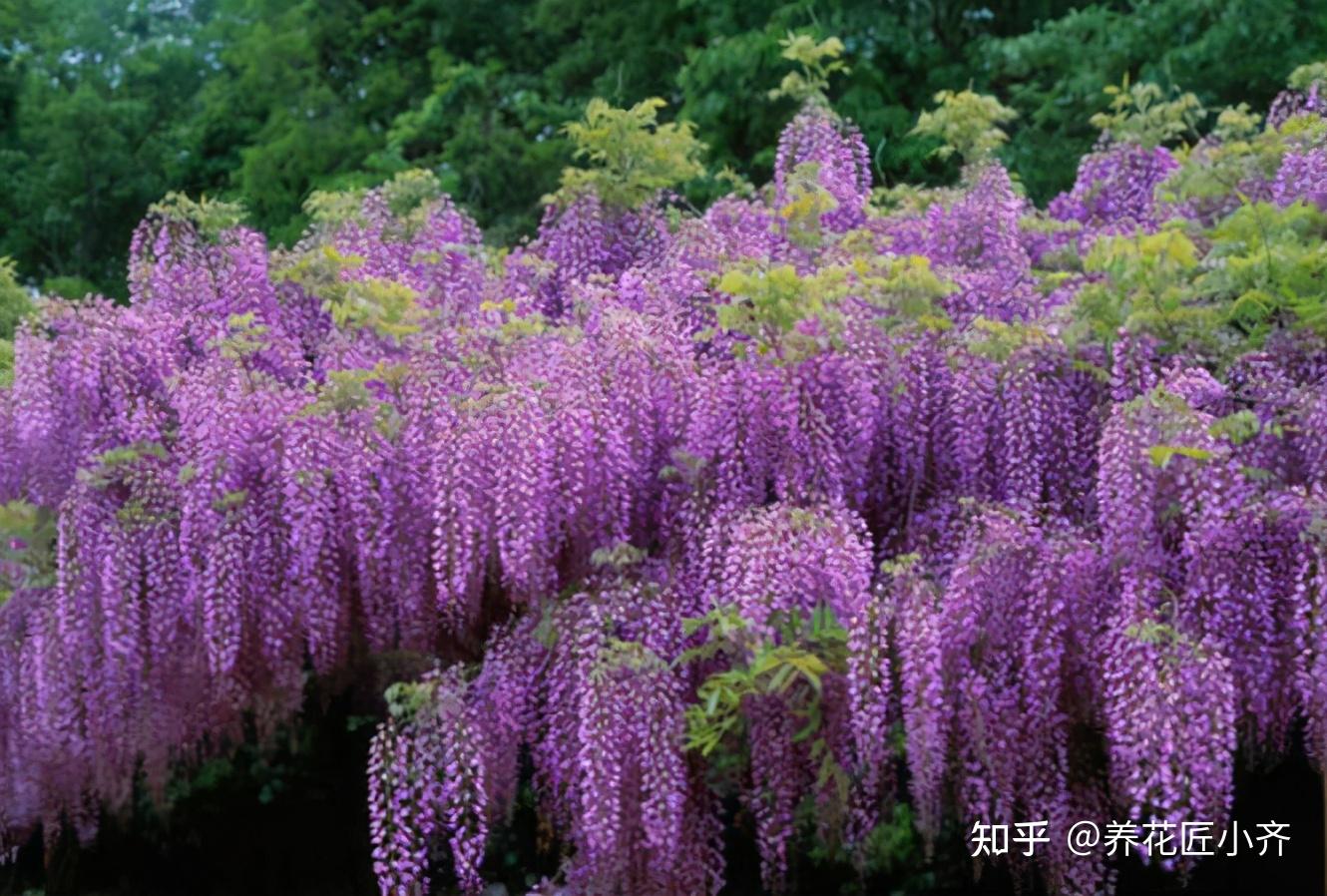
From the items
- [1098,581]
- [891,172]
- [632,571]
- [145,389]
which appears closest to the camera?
[1098,581]

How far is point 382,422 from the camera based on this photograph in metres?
6.06

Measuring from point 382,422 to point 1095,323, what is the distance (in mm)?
2486

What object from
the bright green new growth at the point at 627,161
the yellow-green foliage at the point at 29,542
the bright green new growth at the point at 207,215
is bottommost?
the yellow-green foliage at the point at 29,542

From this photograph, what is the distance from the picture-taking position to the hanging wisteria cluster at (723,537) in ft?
17.2

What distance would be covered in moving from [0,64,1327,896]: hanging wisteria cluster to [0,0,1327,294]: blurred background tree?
9.45ft

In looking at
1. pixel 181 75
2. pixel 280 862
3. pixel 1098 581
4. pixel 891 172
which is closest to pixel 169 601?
pixel 280 862

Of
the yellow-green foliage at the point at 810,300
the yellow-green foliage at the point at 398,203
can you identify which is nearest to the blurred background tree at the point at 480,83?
the yellow-green foliage at the point at 398,203

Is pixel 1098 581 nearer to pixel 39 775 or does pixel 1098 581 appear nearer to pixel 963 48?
pixel 39 775

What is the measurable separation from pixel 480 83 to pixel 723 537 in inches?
395

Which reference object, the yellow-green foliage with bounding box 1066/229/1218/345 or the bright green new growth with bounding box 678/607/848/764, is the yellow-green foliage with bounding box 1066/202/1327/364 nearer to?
the yellow-green foliage with bounding box 1066/229/1218/345

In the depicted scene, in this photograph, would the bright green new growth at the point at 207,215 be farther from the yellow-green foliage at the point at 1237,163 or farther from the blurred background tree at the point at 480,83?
the yellow-green foliage at the point at 1237,163

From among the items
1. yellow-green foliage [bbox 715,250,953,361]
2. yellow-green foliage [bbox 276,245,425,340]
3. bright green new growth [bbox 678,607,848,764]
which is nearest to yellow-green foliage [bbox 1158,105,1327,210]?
yellow-green foliage [bbox 715,250,953,361]

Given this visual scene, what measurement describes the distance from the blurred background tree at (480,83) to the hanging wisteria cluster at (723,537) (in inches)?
113

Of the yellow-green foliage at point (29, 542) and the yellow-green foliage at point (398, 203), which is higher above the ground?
the yellow-green foliage at point (398, 203)
